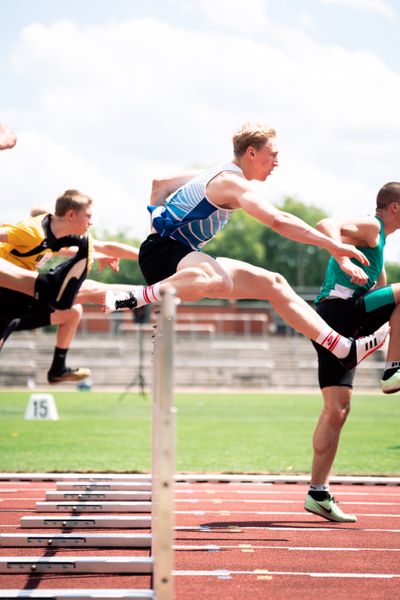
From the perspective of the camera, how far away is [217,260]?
5805 mm

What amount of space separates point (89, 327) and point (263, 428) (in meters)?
32.1

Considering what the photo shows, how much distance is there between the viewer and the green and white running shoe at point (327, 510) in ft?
20.8

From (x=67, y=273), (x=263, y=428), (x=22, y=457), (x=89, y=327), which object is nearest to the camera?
(x=67, y=273)

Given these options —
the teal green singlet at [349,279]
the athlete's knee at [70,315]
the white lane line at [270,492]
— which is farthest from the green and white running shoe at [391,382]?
the athlete's knee at [70,315]

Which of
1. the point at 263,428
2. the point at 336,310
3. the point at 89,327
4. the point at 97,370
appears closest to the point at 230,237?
the point at 89,327

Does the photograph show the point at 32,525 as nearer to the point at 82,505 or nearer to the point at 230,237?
the point at 82,505

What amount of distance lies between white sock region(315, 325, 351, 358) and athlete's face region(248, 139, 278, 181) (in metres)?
1.05

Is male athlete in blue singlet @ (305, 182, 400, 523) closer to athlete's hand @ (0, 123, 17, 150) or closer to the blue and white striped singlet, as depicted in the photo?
the blue and white striped singlet

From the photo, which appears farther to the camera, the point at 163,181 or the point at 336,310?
the point at 336,310

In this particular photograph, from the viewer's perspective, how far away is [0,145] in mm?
4797

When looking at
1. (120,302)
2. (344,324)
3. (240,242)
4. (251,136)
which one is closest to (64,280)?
(120,302)

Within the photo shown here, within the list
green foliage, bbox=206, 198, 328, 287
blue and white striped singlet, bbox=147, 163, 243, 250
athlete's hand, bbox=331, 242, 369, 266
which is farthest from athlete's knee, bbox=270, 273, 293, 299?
green foliage, bbox=206, 198, 328, 287

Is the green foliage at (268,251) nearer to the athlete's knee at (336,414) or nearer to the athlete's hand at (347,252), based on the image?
the athlete's knee at (336,414)

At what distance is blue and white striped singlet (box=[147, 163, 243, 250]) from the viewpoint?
552cm
